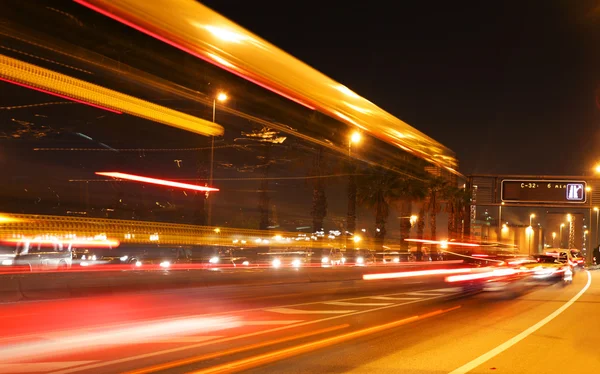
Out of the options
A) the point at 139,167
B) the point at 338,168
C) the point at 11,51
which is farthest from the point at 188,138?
the point at 338,168

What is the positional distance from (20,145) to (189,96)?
11.1 ft

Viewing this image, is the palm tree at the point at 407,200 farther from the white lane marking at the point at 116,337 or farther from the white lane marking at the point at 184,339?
the white lane marking at the point at 184,339

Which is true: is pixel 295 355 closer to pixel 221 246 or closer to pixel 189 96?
pixel 189 96

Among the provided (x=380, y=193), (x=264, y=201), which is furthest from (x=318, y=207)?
(x=264, y=201)

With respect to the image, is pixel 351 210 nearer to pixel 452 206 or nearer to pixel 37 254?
pixel 452 206

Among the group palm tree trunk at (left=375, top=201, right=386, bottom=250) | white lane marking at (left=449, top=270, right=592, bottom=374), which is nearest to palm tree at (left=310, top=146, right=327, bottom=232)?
palm tree trunk at (left=375, top=201, right=386, bottom=250)

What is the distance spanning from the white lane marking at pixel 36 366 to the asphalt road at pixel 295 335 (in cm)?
1

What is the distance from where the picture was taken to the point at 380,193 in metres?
44.4

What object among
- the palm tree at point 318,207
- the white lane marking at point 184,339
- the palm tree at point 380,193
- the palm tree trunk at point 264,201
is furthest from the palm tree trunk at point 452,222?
the white lane marking at point 184,339

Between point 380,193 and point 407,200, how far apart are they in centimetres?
292

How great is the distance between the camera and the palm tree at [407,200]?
45.3 metres

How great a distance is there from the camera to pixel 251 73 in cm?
1323

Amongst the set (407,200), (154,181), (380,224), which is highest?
(407,200)

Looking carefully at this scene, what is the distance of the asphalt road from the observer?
9562 millimetres
